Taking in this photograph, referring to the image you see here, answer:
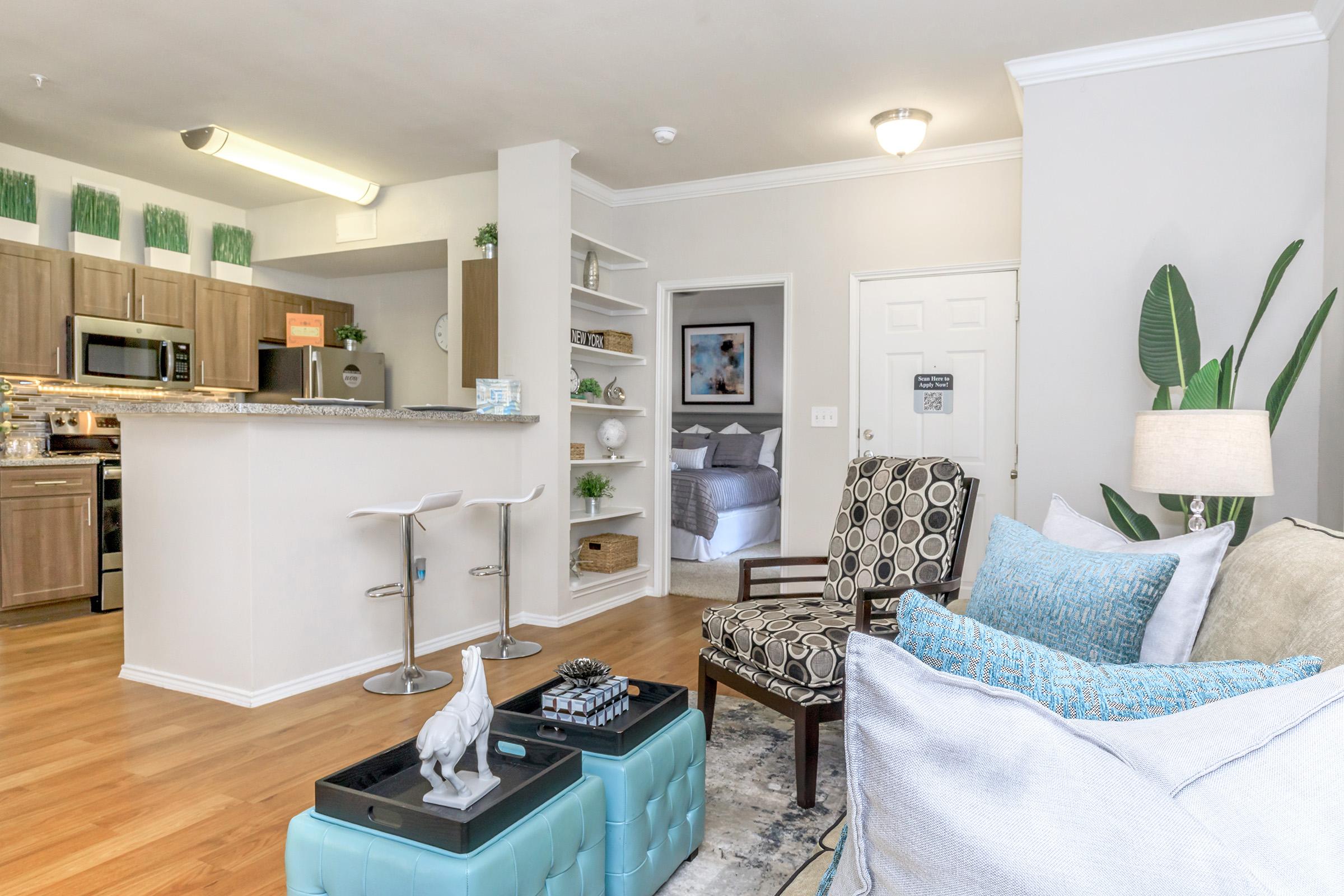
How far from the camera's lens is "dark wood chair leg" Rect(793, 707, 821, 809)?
7.89ft

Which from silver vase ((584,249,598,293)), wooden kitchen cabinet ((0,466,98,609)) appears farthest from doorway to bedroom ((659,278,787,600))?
wooden kitchen cabinet ((0,466,98,609))

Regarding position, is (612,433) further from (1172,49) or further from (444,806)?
(444,806)

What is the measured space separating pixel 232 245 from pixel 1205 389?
5.83 metres

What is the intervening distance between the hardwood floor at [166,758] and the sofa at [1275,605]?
1.61 m

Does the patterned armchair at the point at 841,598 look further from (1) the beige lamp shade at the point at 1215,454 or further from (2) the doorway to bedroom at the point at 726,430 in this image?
(2) the doorway to bedroom at the point at 726,430

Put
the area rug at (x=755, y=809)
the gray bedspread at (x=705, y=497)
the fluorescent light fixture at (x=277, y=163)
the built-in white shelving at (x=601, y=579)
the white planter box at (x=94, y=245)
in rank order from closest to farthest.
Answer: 1. the area rug at (x=755, y=809)
2. the fluorescent light fixture at (x=277, y=163)
3. the built-in white shelving at (x=601, y=579)
4. the white planter box at (x=94, y=245)
5. the gray bedspread at (x=705, y=497)

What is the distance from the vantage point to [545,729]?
6.37 ft

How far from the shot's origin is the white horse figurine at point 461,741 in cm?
144

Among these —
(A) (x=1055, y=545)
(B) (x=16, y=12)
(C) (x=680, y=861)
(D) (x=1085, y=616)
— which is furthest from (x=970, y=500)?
(B) (x=16, y=12)

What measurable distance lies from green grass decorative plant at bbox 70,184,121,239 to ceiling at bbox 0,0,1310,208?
0.70ft

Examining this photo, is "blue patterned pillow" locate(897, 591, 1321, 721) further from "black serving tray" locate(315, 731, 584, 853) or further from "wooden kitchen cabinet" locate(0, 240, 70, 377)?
"wooden kitchen cabinet" locate(0, 240, 70, 377)

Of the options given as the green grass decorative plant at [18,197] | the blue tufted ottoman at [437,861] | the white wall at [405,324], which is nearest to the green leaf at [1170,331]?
the blue tufted ottoman at [437,861]

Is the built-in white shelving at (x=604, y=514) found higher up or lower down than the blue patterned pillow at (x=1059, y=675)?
lower down

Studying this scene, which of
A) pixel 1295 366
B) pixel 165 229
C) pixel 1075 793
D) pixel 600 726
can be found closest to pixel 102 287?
pixel 165 229
